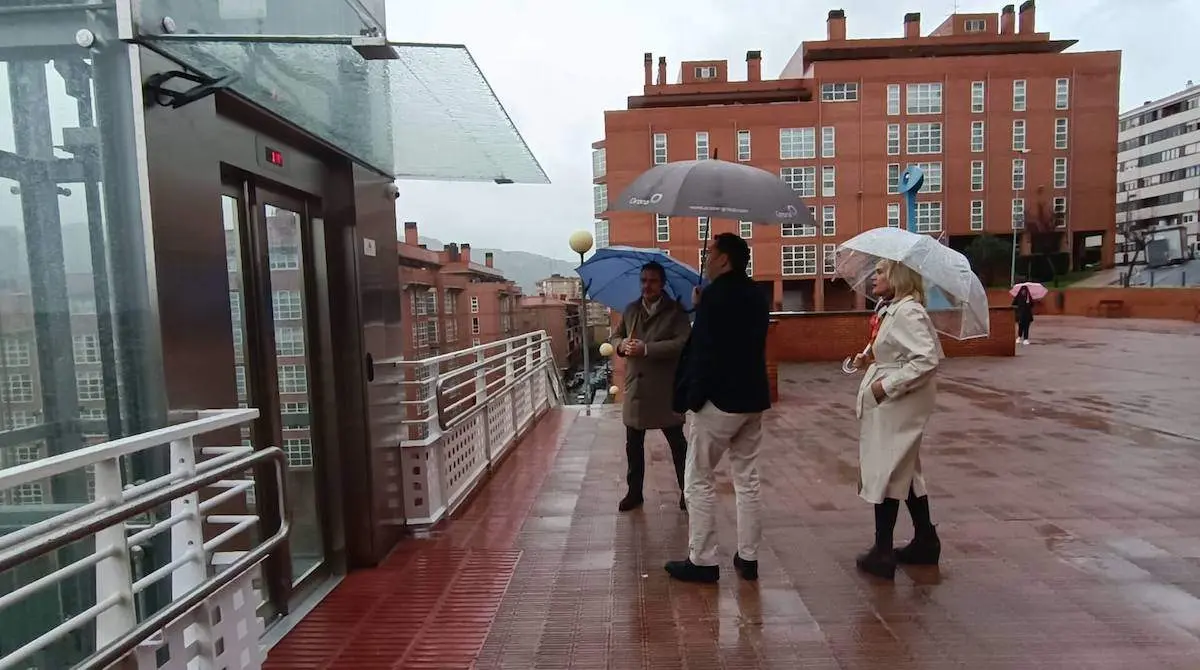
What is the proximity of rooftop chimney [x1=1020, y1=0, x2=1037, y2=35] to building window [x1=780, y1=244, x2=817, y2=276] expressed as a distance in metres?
23.2

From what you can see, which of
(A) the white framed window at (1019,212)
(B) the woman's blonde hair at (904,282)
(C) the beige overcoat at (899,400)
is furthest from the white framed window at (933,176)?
(C) the beige overcoat at (899,400)

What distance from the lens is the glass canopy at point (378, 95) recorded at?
259cm

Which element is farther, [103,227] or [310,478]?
[310,478]

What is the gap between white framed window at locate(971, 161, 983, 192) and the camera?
4578 centimetres

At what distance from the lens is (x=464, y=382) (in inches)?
213

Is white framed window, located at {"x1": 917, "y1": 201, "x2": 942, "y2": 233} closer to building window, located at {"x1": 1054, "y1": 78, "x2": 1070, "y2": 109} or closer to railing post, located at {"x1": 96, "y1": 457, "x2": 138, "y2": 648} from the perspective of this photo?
building window, located at {"x1": 1054, "y1": 78, "x2": 1070, "y2": 109}

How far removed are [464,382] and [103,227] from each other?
3213mm

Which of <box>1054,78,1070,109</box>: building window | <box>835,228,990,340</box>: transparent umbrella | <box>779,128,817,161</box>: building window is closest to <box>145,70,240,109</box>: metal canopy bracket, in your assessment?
<box>835,228,990,340</box>: transparent umbrella

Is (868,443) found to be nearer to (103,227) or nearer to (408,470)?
(408,470)

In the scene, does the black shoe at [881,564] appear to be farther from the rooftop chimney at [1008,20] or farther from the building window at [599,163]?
the rooftop chimney at [1008,20]

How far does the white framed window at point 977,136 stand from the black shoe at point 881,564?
49.7 m

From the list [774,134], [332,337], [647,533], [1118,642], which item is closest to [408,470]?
[332,337]

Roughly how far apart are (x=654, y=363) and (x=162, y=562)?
2.94m

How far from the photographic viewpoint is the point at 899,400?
11.4ft
